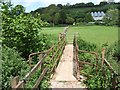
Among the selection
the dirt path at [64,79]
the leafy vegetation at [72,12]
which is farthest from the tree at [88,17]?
the dirt path at [64,79]

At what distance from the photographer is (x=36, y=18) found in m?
12.8

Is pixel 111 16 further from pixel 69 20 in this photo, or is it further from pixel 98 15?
pixel 69 20

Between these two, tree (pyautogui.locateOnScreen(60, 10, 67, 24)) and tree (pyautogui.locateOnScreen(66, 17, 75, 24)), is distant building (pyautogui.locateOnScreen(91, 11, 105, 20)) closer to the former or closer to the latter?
Result: tree (pyautogui.locateOnScreen(66, 17, 75, 24))

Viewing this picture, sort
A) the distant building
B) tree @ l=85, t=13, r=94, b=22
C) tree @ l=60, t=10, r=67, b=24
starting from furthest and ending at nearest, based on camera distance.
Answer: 1. the distant building
2. tree @ l=85, t=13, r=94, b=22
3. tree @ l=60, t=10, r=67, b=24

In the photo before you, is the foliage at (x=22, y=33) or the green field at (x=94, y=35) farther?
the green field at (x=94, y=35)

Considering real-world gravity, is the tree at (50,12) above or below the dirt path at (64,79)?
above

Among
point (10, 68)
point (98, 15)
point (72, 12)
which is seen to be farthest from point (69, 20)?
point (10, 68)

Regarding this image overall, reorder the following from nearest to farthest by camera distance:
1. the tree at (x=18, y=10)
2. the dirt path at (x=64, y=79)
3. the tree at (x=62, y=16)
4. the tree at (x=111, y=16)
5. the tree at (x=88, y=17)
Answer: the dirt path at (x=64, y=79) → the tree at (x=18, y=10) → the tree at (x=62, y=16) → the tree at (x=88, y=17) → the tree at (x=111, y=16)

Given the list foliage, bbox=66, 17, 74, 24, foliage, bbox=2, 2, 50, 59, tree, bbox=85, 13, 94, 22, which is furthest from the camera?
tree, bbox=85, 13, 94, 22

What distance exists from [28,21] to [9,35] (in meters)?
0.90

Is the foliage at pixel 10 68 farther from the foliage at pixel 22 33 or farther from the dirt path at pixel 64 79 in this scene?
the foliage at pixel 22 33

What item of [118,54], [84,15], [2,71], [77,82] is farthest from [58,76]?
[84,15]

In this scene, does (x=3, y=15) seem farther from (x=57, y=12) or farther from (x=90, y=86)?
(x=57, y=12)

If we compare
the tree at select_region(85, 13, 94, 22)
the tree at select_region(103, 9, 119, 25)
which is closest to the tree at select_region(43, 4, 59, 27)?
the tree at select_region(85, 13, 94, 22)
